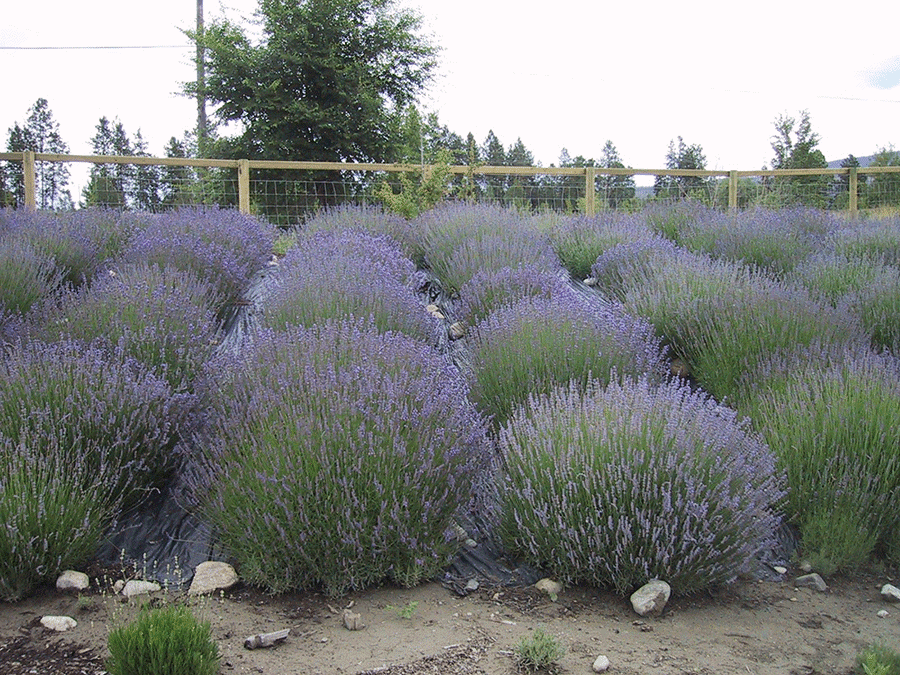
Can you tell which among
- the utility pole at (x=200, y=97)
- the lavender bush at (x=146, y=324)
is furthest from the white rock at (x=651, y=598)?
the utility pole at (x=200, y=97)

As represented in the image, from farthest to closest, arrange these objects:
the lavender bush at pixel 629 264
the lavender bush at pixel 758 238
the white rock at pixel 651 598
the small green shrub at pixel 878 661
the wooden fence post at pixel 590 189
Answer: the wooden fence post at pixel 590 189 < the lavender bush at pixel 758 238 < the lavender bush at pixel 629 264 < the white rock at pixel 651 598 < the small green shrub at pixel 878 661

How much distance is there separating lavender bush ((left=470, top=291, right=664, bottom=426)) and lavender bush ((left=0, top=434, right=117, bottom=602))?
1.93m

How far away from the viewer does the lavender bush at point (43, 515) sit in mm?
2967

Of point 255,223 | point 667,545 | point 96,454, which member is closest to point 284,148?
point 255,223

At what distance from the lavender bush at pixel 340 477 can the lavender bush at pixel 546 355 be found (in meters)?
0.71

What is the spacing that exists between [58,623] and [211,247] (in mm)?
3862

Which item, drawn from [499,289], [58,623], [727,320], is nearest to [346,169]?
[499,289]

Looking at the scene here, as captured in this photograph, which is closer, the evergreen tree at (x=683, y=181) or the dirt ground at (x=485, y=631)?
the dirt ground at (x=485, y=631)

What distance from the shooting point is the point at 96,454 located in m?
3.53

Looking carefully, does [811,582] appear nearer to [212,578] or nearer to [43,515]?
[212,578]

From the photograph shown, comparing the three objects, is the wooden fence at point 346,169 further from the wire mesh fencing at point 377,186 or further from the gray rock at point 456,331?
the gray rock at point 456,331

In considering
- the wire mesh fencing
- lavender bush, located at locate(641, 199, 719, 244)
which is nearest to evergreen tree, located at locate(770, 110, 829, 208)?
the wire mesh fencing

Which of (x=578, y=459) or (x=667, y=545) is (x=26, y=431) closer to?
(x=578, y=459)

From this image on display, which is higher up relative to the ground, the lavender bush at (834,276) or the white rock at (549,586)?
the lavender bush at (834,276)
